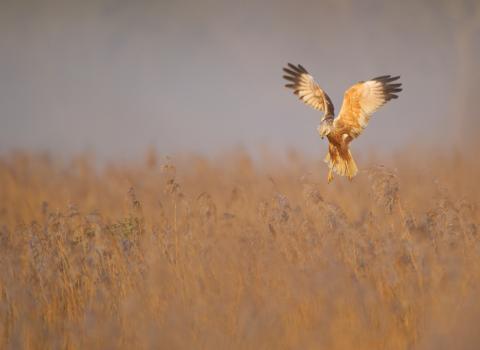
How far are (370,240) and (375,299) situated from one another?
0.67 metres

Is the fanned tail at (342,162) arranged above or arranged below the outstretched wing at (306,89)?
below

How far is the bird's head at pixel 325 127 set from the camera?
5.87m

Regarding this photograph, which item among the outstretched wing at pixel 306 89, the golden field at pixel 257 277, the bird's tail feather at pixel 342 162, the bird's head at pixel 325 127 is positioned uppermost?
the outstretched wing at pixel 306 89

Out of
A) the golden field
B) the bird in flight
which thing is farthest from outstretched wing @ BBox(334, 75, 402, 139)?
the golden field

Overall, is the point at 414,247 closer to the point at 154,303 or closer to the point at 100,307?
the point at 154,303

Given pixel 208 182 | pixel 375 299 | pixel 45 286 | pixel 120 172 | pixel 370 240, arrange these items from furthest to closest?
pixel 120 172, pixel 208 182, pixel 45 286, pixel 370 240, pixel 375 299

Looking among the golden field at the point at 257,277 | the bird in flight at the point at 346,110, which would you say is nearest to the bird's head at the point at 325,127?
the bird in flight at the point at 346,110

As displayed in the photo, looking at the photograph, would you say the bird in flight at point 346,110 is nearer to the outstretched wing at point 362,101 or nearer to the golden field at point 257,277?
the outstretched wing at point 362,101

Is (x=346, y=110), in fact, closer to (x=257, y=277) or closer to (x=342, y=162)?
(x=342, y=162)

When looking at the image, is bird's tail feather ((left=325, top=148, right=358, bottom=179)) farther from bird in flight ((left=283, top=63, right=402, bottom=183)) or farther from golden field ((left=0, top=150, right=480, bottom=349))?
golden field ((left=0, top=150, right=480, bottom=349))

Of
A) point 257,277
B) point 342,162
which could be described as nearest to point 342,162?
point 342,162

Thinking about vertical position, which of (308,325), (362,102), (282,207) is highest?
(362,102)

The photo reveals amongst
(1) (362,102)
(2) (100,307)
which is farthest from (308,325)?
(1) (362,102)

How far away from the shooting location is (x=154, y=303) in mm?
4098
